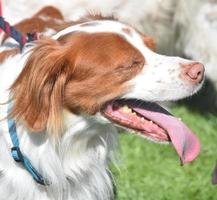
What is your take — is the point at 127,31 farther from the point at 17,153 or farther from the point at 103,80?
the point at 17,153

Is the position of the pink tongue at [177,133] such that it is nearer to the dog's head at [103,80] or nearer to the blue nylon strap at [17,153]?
the dog's head at [103,80]

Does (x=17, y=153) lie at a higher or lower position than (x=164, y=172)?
higher

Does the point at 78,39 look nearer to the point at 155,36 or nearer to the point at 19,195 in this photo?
the point at 19,195

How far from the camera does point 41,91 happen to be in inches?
136

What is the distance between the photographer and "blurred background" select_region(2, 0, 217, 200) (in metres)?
5.25

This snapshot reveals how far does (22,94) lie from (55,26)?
632 mm

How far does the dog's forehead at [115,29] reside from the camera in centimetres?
356

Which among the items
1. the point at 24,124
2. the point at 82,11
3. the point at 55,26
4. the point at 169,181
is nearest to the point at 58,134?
the point at 24,124

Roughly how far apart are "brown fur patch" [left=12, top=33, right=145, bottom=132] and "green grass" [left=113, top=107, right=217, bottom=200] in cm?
137

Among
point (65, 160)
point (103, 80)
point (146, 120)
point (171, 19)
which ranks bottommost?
point (171, 19)

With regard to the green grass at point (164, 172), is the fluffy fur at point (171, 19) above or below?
above

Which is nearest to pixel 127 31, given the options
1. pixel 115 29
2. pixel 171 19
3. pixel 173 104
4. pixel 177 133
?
pixel 115 29

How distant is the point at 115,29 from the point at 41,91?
0.43 metres

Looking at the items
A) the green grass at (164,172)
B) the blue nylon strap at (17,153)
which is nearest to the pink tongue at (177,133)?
the blue nylon strap at (17,153)
